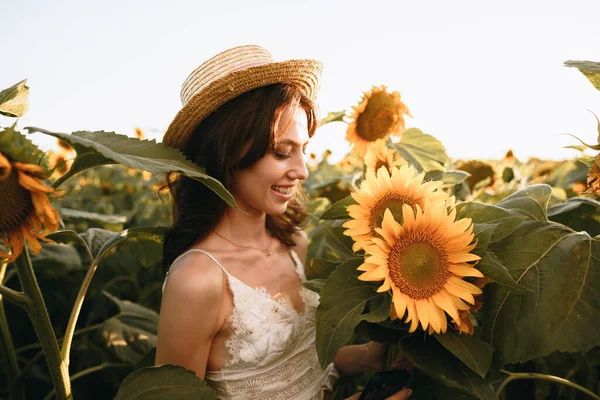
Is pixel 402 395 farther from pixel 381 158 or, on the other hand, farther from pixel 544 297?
pixel 381 158

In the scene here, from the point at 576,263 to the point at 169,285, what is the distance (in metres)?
0.96

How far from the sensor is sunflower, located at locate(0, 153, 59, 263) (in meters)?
0.89

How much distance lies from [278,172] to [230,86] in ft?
0.89

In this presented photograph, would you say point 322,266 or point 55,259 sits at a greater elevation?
point 322,266

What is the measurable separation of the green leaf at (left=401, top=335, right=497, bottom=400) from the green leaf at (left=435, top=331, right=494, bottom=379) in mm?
33

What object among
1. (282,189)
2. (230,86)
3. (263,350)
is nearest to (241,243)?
(282,189)

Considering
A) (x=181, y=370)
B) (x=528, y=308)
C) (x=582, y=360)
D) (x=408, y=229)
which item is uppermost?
(x=408, y=229)

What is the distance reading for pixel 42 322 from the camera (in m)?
1.17

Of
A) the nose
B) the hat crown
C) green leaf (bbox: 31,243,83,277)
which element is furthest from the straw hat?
green leaf (bbox: 31,243,83,277)

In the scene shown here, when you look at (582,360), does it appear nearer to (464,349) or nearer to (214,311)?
(464,349)

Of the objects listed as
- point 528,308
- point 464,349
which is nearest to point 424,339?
point 464,349

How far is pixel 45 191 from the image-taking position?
91 cm

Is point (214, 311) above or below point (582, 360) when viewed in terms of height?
above

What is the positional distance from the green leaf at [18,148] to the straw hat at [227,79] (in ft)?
2.22
